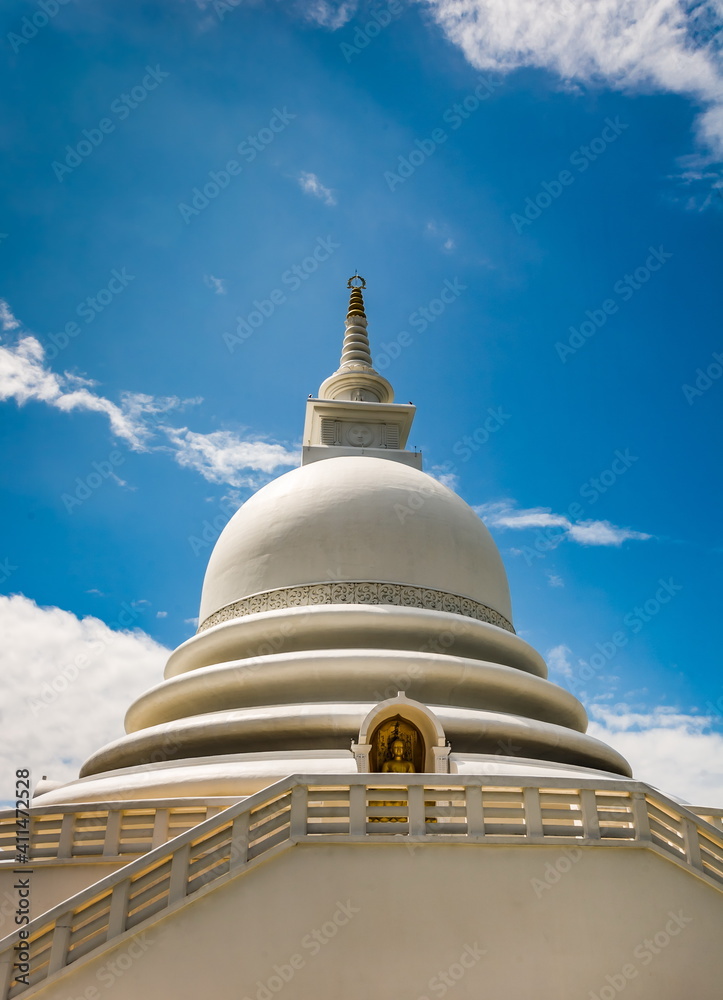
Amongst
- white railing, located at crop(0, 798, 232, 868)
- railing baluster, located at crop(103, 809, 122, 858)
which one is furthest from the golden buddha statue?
railing baluster, located at crop(103, 809, 122, 858)

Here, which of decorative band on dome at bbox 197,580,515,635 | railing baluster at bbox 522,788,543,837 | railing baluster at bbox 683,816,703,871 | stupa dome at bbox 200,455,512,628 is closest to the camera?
railing baluster at bbox 522,788,543,837

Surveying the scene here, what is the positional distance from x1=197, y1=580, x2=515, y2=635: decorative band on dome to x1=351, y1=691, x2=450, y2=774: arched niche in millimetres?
4225

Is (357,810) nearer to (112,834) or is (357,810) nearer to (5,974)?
(5,974)

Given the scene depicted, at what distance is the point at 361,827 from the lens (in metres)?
9.00

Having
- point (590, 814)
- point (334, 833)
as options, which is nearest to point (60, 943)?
point (334, 833)

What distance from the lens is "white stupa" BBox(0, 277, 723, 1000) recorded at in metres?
8.44

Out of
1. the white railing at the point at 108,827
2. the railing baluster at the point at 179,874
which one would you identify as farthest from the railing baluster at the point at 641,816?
the white railing at the point at 108,827

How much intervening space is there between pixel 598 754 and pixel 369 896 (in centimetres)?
779

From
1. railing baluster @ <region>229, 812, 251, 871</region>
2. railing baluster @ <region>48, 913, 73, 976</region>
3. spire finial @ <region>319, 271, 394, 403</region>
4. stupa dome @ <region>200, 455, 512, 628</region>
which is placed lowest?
railing baluster @ <region>48, 913, 73, 976</region>

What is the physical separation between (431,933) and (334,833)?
1435 millimetres

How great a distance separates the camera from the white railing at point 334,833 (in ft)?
27.3

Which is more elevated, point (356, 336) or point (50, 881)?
point (356, 336)

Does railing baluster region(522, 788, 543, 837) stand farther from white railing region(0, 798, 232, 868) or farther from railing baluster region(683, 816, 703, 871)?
white railing region(0, 798, 232, 868)

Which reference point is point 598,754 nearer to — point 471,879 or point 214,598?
point 471,879
